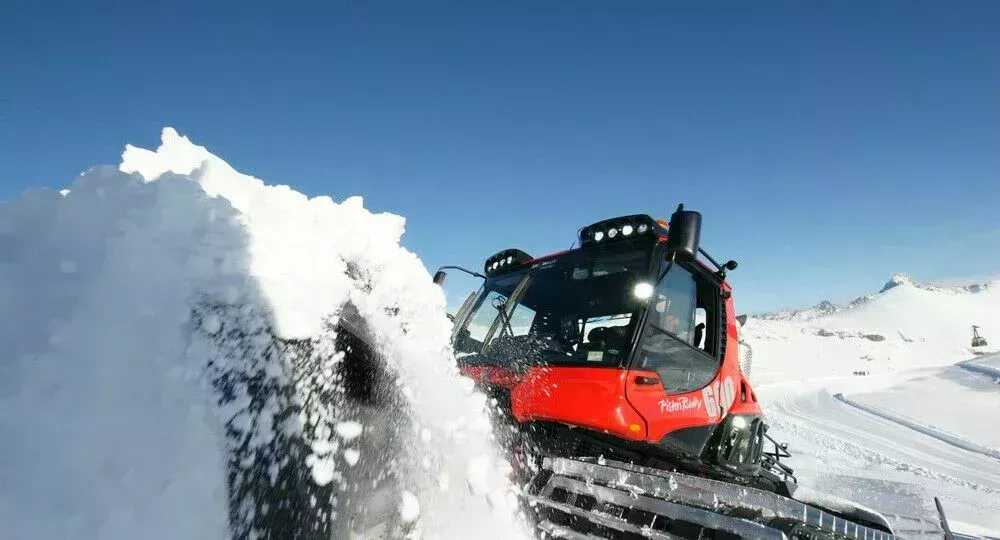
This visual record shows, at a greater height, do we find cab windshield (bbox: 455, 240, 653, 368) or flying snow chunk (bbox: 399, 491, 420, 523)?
cab windshield (bbox: 455, 240, 653, 368)

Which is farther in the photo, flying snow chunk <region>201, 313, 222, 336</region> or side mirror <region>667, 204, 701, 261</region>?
side mirror <region>667, 204, 701, 261</region>

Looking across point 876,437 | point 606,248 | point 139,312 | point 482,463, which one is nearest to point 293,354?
point 139,312

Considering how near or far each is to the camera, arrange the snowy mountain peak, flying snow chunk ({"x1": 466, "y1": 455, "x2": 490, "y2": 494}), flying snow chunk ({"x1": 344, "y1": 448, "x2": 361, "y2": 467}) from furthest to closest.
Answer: the snowy mountain peak → flying snow chunk ({"x1": 466, "y1": 455, "x2": 490, "y2": 494}) → flying snow chunk ({"x1": 344, "y1": 448, "x2": 361, "y2": 467})

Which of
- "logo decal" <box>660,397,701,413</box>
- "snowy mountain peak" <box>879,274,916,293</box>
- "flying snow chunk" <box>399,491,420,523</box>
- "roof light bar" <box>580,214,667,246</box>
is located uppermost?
"snowy mountain peak" <box>879,274,916,293</box>

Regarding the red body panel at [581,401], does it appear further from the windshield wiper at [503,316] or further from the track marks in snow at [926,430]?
the track marks in snow at [926,430]

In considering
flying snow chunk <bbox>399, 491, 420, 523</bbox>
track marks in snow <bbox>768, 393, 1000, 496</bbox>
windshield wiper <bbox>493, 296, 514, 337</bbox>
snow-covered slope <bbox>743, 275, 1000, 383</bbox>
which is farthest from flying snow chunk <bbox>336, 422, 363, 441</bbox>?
snow-covered slope <bbox>743, 275, 1000, 383</bbox>

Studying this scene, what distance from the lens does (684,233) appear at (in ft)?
8.84

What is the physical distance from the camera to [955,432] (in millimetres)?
13680

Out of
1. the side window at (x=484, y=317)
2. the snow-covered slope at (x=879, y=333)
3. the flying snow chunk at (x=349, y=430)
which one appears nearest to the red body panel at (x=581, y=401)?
the side window at (x=484, y=317)

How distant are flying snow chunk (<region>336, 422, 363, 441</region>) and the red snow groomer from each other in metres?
0.90

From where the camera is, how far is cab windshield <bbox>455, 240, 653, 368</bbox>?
2.91 meters

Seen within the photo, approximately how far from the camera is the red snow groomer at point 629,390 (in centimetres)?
203

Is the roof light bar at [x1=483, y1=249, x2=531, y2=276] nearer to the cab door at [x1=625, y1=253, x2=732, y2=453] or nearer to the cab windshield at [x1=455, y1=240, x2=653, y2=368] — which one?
the cab windshield at [x1=455, y1=240, x2=653, y2=368]

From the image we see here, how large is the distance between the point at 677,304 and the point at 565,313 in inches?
28.3
